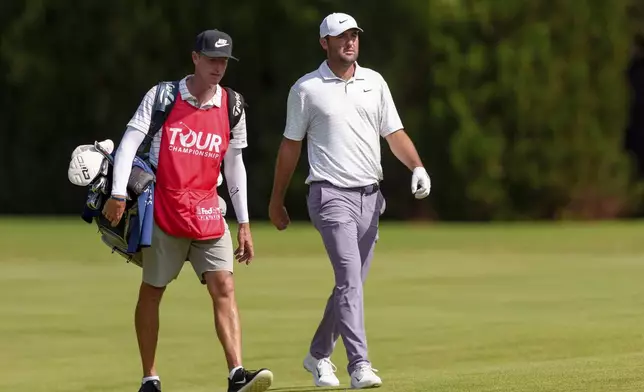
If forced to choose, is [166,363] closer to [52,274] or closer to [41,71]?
[52,274]

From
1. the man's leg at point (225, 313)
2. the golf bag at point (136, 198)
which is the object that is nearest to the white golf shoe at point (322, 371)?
the man's leg at point (225, 313)

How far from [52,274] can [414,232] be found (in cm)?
888

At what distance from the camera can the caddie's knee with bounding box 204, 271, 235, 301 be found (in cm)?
948

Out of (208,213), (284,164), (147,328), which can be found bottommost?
(147,328)

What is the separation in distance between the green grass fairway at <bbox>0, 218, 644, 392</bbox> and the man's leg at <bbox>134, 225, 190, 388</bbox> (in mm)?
1136

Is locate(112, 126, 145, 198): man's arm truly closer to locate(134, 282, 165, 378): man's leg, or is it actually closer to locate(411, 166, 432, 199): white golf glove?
locate(134, 282, 165, 378): man's leg

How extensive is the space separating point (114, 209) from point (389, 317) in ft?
20.5

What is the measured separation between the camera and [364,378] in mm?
9742

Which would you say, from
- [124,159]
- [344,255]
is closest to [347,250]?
[344,255]

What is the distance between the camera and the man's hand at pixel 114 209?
9125mm

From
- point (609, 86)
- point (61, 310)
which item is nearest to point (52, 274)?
point (61, 310)

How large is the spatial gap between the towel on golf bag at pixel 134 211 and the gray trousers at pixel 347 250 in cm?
125

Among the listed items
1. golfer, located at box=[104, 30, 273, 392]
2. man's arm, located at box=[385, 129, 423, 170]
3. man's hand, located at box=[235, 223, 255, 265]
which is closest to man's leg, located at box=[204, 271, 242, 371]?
golfer, located at box=[104, 30, 273, 392]

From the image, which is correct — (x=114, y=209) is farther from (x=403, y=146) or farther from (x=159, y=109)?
(x=403, y=146)
